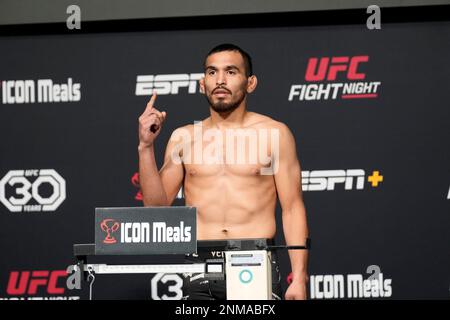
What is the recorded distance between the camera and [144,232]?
3.42m

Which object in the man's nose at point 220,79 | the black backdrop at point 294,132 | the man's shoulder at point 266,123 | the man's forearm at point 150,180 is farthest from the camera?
the black backdrop at point 294,132

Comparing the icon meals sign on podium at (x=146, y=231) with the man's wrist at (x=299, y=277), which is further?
the man's wrist at (x=299, y=277)

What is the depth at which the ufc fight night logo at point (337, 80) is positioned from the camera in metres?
5.59

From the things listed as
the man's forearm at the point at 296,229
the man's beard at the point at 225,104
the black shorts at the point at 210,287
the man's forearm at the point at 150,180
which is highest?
the man's beard at the point at 225,104

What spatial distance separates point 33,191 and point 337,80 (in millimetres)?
1978

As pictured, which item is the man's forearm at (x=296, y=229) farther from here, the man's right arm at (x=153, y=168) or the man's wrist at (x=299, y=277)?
the man's right arm at (x=153, y=168)

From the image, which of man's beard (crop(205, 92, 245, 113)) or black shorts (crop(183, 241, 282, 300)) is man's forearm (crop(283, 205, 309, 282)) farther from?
man's beard (crop(205, 92, 245, 113))

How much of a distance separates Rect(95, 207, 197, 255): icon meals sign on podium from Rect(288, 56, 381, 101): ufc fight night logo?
2.36 metres

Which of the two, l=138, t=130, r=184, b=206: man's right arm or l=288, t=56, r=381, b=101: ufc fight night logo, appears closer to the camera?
l=138, t=130, r=184, b=206: man's right arm

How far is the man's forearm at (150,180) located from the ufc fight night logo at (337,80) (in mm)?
1676

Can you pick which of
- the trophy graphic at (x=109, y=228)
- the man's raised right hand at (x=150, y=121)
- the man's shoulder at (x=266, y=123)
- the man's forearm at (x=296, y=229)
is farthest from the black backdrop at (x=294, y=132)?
the trophy graphic at (x=109, y=228)

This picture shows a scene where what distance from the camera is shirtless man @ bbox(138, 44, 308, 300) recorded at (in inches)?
173

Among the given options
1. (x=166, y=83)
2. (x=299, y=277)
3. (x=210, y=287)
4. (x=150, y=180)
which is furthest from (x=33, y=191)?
(x=299, y=277)

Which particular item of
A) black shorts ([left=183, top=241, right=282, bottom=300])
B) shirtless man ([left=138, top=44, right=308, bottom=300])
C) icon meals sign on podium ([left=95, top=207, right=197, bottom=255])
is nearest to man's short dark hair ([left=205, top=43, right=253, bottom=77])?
shirtless man ([left=138, top=44, right=308, bottom=300])
